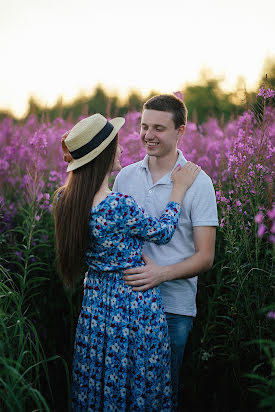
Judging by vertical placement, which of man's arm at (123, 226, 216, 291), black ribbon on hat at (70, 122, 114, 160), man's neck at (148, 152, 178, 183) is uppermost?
black ribbon on hat at (70, 122, 114, 160)

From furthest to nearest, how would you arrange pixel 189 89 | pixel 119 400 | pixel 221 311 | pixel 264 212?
pixel 189 89, pixel 221 311, pixel 264 212, pixel 119 400

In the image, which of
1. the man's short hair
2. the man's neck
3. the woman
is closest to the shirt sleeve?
the woman

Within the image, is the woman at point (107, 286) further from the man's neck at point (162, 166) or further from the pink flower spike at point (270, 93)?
the pink flower spike at point (270, 93)

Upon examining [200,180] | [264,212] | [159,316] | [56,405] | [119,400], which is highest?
[200,180]

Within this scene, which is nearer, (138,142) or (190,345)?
(190,345)

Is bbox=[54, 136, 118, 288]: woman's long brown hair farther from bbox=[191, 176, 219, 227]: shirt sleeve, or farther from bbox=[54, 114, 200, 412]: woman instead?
bbox=[191, 176, 219, 227]: shirt sleeve

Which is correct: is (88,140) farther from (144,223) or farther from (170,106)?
(170,106)

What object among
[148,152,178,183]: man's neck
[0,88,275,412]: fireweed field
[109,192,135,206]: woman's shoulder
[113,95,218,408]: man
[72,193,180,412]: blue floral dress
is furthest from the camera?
[148,152,178,183]: man's neck

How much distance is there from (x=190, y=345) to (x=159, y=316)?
3.95ft

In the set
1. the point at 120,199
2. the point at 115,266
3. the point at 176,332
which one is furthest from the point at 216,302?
the point at 120,199

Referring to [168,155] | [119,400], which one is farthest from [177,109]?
[119,400]

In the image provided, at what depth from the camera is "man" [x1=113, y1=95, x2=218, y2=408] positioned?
2.90 m

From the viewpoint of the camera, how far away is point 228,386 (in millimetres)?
3396

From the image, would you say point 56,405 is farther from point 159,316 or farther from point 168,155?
point 168,155
